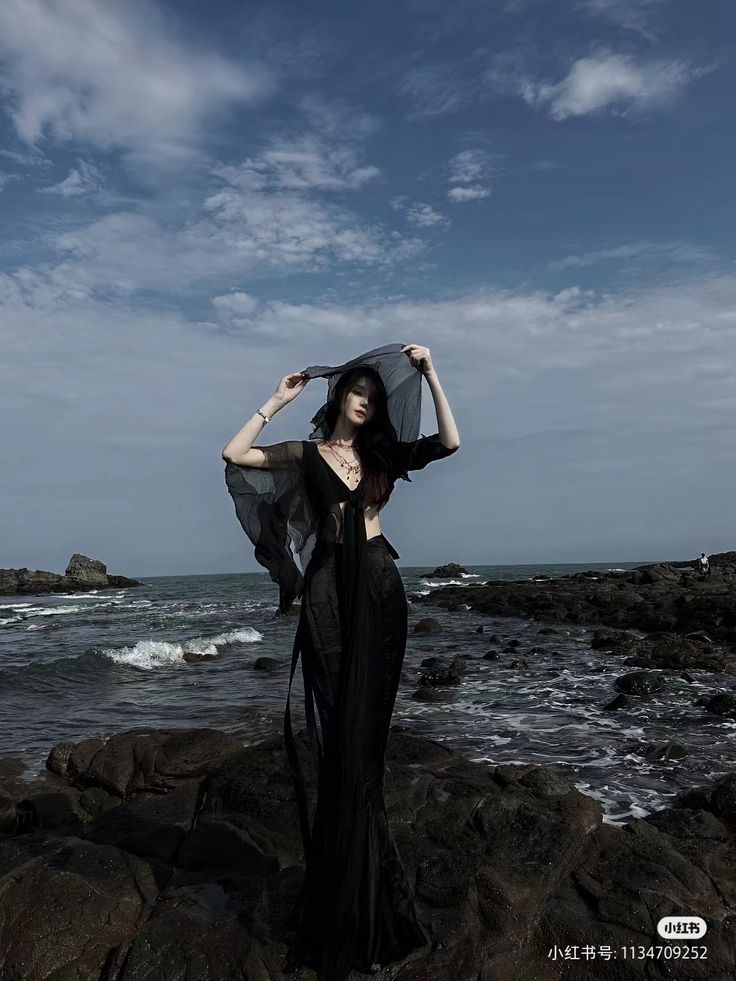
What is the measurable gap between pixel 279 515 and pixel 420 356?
1353 mm

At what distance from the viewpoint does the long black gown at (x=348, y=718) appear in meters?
3.93

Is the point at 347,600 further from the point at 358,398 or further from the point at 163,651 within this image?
the point at 163,651

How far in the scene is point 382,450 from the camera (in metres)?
4.44

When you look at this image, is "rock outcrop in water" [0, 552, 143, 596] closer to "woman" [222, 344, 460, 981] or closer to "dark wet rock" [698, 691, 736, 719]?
"dark wet rock" [698, 691, 736, 719]

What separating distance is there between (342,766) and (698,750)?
7.56 meters

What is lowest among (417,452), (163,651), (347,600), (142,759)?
(163,651)

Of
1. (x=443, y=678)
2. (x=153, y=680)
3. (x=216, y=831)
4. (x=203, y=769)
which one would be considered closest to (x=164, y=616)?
(x=153, y=680)

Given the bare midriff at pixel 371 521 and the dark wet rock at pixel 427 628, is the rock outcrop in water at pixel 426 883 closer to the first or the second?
the bare midriff at pixel 371 521

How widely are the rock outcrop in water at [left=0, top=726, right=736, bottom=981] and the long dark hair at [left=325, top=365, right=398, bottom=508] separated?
8.91 feet

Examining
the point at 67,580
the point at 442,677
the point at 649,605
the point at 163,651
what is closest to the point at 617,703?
A: the point at 442,677

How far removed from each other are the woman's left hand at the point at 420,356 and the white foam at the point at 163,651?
1713 centimetres

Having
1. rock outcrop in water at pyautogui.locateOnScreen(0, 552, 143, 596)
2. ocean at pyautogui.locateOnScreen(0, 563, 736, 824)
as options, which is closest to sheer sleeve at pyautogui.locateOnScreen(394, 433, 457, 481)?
ocean at pyautogui.locateOnScreen(0, 563, 736, 824)

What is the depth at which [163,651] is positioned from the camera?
2184 centimetres

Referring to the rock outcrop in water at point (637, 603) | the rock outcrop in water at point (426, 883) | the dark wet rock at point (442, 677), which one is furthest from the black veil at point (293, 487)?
the rock outcrop in water at point (637, 603)
